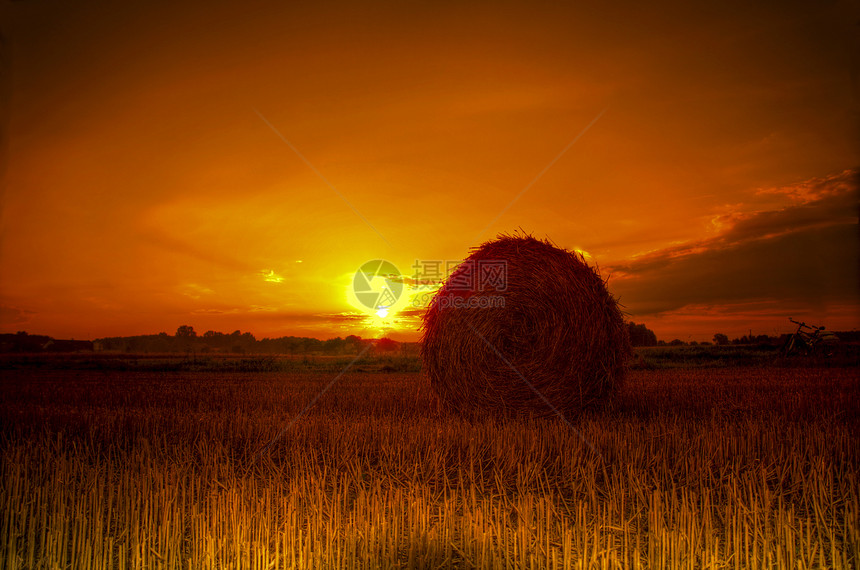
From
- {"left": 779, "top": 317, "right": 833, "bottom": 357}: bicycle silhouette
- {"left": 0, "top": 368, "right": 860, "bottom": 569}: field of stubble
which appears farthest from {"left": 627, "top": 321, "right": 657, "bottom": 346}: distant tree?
{"left": 0, "top": 368, "right": 860, "bottom": 569}: field of stubble

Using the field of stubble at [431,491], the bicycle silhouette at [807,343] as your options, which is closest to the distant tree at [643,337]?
the bicycle silhouette at [807,343]

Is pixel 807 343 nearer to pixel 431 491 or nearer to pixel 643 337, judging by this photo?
pixel 643 337

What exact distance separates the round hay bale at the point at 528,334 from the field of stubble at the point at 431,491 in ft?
1.27

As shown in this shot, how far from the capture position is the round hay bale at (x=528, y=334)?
677 cm

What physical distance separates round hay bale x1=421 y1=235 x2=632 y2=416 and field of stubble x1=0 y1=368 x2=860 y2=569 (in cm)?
39

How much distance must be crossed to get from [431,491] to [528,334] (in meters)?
3.33

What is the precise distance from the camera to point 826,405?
7.65m

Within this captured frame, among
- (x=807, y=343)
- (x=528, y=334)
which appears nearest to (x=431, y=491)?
(x=528, y=334)

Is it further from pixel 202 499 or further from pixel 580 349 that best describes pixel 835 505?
pixel 202 499

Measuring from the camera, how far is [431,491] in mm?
3910

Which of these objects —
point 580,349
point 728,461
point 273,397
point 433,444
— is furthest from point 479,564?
point 273,397

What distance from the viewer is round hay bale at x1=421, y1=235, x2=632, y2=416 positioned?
6.77 meters

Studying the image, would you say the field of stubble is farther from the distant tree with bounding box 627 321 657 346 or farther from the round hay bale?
the distant tree with bounding box 627 321 657 346

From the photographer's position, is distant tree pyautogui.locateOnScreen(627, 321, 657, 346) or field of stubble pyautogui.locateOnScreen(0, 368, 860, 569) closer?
field of stubble pyautogui.locateOnScreen(0, 368, 860, 569)
